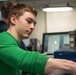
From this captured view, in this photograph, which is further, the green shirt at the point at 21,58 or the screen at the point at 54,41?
the screen at the point at 54,41

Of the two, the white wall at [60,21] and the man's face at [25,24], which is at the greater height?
the man's face at [25,24]

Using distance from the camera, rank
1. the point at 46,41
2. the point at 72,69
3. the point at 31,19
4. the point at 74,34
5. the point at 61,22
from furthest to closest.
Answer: the point at 61,22 → the point at 46,41 → the point at 74,34 → the point at 31,19 → the point at 72,69

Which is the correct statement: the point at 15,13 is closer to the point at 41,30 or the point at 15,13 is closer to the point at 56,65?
the point at 56,65

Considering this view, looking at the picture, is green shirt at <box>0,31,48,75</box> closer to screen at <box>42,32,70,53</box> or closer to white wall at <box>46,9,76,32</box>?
screen at <box>42,32,70,53</box>

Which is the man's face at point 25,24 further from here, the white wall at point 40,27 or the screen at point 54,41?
the white wall at point 40,27

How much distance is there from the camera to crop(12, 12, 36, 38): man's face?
0.88 meters

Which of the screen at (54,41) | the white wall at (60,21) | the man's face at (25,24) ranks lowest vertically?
the screen at (54,41)

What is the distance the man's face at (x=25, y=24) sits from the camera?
34.8 inches

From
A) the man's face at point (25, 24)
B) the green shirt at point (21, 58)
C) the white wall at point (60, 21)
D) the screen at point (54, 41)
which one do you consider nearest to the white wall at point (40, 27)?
the white wall at point (60, 21)

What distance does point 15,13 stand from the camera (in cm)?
94

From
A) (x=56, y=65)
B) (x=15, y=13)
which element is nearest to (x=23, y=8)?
(x=15, y=13)

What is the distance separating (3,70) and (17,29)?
0.63ft

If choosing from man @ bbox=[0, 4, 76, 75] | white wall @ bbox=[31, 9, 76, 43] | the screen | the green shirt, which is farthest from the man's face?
white wall @ bbox=[31, 9, 76, 43]

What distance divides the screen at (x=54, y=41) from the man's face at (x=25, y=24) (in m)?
1.81
